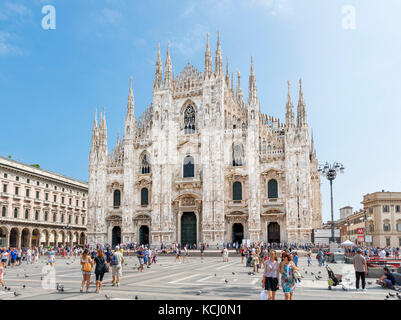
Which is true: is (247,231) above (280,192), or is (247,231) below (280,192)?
below

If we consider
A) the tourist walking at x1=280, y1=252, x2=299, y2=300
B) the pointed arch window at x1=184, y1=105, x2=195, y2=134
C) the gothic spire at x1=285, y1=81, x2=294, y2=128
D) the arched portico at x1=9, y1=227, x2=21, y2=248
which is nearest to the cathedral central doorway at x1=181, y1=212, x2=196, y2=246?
the pointed arch window at x1=184, y1=105, x2=195, y2=134

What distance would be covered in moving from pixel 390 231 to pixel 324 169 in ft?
137

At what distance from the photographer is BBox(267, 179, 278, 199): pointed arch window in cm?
4362

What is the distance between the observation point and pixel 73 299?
35.9 ft

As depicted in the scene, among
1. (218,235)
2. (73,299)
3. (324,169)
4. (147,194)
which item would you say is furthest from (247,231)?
(73,299)

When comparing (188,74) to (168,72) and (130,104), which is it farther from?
(130,104)

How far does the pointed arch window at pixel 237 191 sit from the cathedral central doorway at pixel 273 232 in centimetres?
452

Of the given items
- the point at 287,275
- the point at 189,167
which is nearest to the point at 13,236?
the point at 189,167

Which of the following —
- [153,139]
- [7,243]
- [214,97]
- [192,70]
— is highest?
[192,70]

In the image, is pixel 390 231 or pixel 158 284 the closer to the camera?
pixel 158 284

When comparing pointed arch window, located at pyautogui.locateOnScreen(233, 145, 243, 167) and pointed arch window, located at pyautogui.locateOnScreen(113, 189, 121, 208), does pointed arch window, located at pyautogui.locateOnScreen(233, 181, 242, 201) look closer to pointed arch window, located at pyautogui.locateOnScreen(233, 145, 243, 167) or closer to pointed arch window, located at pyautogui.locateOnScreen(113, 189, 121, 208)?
pointed arch window, located at pyautogui.locateOnScreen(233, 145, 243, 167)

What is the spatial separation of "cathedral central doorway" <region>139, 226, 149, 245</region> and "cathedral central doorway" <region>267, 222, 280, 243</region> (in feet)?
49.0

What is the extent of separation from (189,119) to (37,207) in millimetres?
24855
